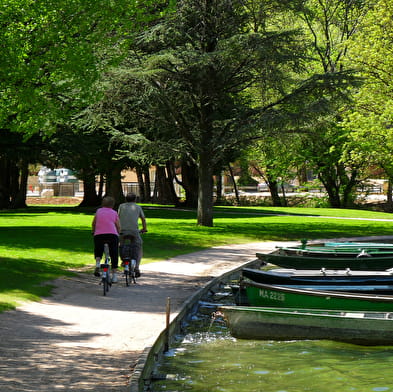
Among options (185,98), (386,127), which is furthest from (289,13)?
(386,127)

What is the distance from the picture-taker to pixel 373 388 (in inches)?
361

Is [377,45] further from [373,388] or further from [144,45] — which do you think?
[373,388]

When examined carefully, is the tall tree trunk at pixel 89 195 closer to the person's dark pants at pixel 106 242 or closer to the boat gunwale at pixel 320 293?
the person's dark pants at pixel 106 242

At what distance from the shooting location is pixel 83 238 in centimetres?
2761

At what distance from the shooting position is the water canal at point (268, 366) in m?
9.12

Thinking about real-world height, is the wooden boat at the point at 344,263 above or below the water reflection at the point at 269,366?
above

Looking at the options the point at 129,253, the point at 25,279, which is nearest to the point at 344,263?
the point at 129,253

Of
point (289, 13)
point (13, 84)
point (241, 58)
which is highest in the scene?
point (289, 13)

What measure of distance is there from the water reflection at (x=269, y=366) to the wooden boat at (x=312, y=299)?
0.96 meters

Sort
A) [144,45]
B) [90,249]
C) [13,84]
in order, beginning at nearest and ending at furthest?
[13,84]
[90,249]
[144,45]

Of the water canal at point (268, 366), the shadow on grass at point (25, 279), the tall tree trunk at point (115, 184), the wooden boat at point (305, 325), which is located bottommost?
the water canal at point (268, 366)

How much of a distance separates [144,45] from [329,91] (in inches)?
346

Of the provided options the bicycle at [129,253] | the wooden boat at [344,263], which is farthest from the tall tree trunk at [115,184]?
the bicycle at [129,253]

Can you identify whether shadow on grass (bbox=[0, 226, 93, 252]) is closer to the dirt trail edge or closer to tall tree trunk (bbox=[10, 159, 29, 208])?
the dirt trail edge
